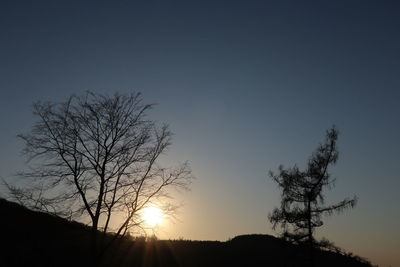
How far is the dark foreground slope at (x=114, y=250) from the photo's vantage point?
22.9m

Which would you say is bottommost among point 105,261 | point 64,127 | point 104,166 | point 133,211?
point 105,261

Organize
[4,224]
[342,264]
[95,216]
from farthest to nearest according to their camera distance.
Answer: [342,264]
[4,224]
[95,216]

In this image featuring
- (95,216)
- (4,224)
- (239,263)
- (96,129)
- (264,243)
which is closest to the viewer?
(95,216)

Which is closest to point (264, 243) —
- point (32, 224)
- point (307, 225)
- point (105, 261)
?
point (307, 225)

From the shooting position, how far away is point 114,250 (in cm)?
2616

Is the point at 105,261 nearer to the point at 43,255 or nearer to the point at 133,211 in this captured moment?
the point at 43,255

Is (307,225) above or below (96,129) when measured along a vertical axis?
below

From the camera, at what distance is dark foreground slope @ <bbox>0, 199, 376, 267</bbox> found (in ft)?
75.2

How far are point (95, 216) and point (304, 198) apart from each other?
11646 millimetres

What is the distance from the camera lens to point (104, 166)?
19.4 metres

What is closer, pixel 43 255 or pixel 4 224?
pixel 43 255

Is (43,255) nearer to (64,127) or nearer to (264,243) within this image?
(64,127)

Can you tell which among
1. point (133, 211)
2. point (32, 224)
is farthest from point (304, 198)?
point (32, 224)

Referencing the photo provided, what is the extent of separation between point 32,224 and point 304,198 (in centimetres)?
1716
